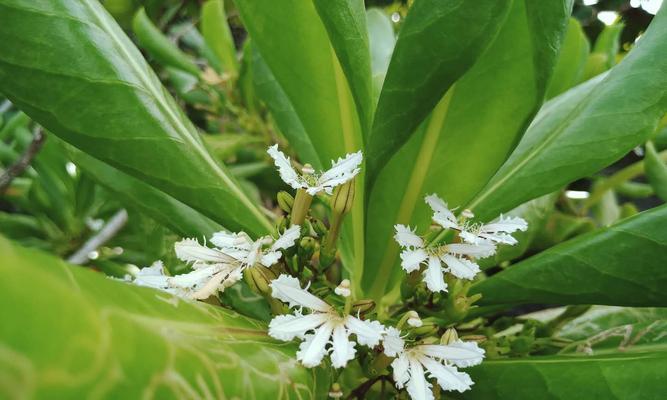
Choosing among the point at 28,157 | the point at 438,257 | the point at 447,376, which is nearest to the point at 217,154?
the point at 28,157

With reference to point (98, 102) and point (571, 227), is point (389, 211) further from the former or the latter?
point (571, 227)

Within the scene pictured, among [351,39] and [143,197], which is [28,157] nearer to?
[143,197]

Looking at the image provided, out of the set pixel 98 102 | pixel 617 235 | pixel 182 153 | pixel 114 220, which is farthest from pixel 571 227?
pixel 114 220

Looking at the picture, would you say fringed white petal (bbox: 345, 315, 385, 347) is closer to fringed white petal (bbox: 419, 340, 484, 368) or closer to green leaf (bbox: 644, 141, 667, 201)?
fringed white petal (bbox: 419, 340, 484, 368)

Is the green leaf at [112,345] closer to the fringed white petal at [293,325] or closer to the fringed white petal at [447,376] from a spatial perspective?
the fringed white petal at [293,325]

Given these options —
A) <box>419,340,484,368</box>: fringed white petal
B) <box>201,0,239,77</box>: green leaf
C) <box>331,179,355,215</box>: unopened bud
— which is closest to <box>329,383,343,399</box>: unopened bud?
<box>419,340,484,368</box>: fringed white petal

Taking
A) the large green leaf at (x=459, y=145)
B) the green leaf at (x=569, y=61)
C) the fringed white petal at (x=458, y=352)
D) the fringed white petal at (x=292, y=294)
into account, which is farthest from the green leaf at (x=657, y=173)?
the fringed white petal at (x=292, y=294)
